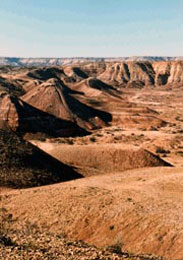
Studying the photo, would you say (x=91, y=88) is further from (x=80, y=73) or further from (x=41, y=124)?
(x=80, y=73)

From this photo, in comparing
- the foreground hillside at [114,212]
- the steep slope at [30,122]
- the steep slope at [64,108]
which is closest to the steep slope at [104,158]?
the foreground hillside at [114,212]

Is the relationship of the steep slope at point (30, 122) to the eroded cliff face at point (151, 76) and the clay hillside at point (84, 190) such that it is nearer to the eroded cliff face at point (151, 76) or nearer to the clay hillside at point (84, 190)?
the clay hillside at point (84, 190)

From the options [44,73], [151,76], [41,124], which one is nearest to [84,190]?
[41,124]

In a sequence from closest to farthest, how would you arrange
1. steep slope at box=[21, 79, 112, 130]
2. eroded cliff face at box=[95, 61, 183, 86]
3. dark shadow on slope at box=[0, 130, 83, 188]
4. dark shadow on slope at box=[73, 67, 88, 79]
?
dark shadow on slope at box=[0, 130, 83, 188] → steep slope at box=[21, 79, 112, 130] → dark shadow on slope at box=[73, 67, 88, 79] → eroded cliff face at box=[95, 61, 183, 86]

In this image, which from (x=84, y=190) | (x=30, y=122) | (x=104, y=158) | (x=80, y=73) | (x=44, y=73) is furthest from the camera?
(x=80, y=73)

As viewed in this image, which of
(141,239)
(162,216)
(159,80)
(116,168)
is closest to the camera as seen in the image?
(141,239)

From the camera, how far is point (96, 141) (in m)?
64.1

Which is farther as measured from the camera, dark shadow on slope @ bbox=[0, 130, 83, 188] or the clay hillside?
dark shadow on slope @ bbox=[0, 130, 83, 188]

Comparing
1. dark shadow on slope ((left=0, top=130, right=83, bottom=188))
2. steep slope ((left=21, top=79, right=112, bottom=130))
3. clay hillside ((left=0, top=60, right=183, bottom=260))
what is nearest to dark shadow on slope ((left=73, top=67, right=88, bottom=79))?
steep slope ((left=21, top=79, right=112, bottom=130))

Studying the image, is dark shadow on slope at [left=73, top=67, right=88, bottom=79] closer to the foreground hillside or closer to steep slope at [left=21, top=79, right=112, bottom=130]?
steep slope at [left=21, top=79, right=112, bottom=130]

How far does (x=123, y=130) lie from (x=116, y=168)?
36.6m

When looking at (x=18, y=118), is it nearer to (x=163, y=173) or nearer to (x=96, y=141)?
(x=96, y=141)

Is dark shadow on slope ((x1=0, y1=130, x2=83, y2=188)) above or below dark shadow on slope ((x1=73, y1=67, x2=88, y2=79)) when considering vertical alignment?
below

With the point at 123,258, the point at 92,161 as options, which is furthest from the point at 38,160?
the point at 123,258
